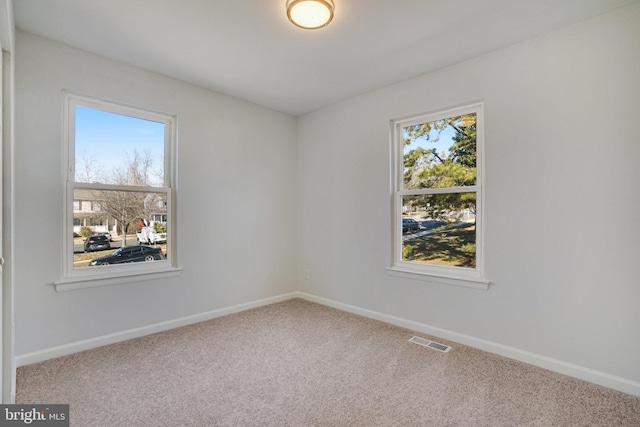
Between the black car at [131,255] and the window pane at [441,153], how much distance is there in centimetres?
270

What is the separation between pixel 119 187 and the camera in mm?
2959

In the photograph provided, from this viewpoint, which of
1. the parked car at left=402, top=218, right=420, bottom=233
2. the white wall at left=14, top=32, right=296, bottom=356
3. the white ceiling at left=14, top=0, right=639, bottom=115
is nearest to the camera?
the white ceiling at left=14, top=0, right=639, bottom=115

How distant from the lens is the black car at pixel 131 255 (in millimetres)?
Answer: 2889

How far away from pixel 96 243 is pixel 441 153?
334 centimetres

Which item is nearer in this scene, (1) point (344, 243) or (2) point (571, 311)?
(2) point (571, 311)

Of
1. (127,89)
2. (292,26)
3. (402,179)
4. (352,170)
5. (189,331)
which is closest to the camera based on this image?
(292,26)

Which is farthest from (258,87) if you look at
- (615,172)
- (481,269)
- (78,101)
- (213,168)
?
(615,172)

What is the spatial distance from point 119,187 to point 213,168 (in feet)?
3.10

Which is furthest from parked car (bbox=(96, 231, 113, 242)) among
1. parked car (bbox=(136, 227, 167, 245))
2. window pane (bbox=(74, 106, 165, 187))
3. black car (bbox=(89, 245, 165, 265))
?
window pane (bbox=(74, 106, 165, 187))

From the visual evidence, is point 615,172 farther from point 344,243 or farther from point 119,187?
point 119,187

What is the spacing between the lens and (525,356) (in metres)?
2.53

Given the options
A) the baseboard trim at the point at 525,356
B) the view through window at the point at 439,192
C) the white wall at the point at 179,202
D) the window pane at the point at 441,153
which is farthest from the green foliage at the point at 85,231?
the window pane at the point at 441,153

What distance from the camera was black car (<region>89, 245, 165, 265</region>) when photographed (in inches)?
114

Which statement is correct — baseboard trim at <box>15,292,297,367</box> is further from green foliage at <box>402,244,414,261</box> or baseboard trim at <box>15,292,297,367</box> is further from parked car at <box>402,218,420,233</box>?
parked car at <box>402,218,420,233</box>
